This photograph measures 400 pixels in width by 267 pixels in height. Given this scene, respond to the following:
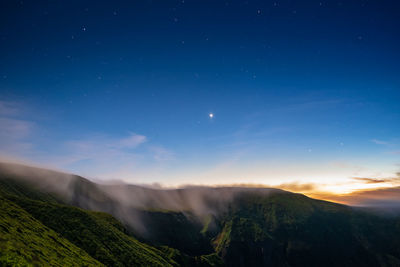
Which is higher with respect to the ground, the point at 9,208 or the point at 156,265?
the point at 9,208

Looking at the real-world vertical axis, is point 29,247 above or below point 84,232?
above

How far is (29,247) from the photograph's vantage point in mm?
47719

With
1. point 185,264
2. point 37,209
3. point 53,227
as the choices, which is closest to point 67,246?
point 53,227

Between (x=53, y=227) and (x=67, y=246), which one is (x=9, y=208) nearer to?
(x=53, y=227)

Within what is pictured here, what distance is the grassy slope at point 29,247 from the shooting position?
3781 cm

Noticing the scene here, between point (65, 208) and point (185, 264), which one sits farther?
point (185, 264)

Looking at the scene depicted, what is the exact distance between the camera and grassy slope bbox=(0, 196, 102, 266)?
37.8m

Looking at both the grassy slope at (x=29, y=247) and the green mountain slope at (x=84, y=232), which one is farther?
the green mountain slope at (x=84, y=232)

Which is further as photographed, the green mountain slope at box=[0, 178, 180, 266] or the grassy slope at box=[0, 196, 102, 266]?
the green mountain slope at box=[0, 178, 180, 266]

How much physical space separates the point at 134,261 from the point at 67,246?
3472 cm

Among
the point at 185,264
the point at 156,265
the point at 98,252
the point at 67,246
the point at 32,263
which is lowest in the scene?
the point at 185,264

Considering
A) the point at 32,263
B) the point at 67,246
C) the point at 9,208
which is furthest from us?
the point at 9,208

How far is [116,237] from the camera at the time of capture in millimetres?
105562

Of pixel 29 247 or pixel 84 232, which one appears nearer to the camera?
pixel 29 247
